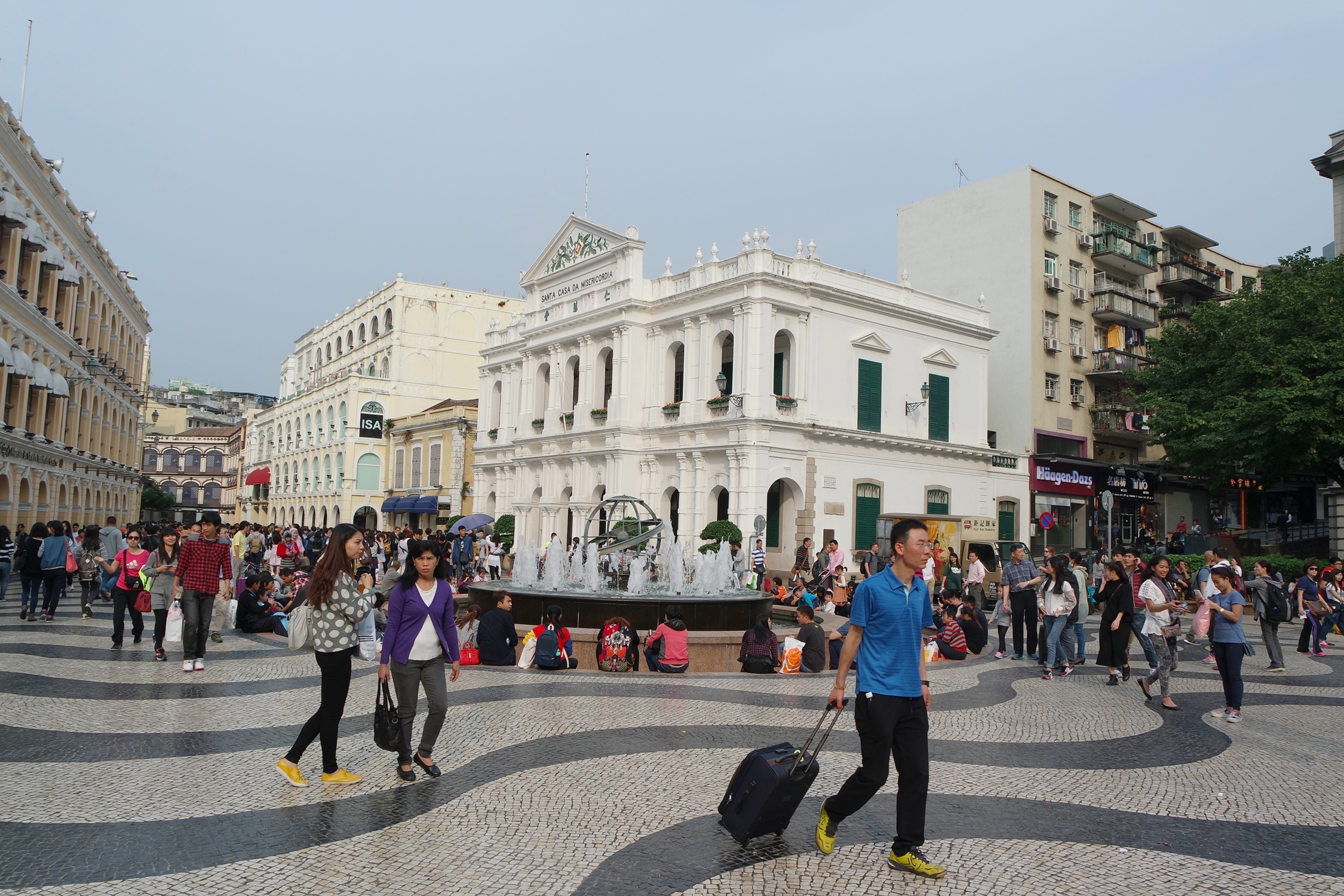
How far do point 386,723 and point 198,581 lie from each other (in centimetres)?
560

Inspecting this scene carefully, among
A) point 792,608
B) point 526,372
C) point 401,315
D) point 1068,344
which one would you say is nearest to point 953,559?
point 792,608

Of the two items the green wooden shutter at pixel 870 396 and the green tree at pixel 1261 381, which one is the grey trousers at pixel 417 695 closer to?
the green wooden shutter at pixel 870 396

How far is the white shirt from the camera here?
6.38m

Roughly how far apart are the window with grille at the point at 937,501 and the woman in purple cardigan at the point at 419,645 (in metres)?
30.8

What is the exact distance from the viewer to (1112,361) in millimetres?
41500

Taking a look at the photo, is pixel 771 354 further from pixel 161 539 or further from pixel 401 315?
pixel 401 315

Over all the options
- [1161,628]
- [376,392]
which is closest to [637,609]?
[1161,628]

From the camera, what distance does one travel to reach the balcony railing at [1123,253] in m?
41.9

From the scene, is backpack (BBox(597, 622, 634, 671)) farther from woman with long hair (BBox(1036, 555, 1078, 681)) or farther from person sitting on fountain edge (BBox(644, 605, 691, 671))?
woman with long hair (BBox(1036, 555, 1078, 681))

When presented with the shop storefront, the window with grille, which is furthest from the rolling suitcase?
the shop storefront

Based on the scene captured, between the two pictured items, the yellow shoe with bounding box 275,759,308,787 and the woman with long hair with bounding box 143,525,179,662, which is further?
the woman with long hair with bounding box 143,525,179,662

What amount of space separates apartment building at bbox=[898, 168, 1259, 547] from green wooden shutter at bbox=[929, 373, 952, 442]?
507 centimetres

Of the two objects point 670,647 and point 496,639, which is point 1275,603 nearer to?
point 670,647

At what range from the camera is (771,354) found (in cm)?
3084
